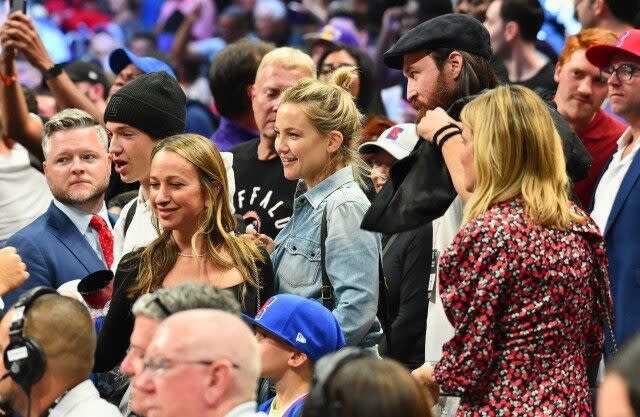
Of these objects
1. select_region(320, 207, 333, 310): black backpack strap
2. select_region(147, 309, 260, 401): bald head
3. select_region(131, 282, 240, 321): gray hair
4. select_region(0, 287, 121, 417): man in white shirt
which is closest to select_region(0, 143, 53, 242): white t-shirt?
select_region(320, 207, 333, 310): black backpack strap

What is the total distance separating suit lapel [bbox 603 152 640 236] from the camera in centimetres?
630

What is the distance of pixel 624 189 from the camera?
20.8 ft

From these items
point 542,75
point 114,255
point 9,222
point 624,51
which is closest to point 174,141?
point 114,255

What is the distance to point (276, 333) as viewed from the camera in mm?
5328

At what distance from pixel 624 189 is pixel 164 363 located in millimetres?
3006

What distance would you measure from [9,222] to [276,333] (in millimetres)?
3499

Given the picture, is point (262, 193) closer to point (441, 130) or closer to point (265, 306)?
point (265, 306)

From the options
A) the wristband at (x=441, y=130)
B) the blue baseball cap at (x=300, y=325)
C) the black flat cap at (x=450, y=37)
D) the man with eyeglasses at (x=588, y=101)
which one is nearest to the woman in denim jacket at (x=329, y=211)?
the blue baseball cap at (x=300, y=325)

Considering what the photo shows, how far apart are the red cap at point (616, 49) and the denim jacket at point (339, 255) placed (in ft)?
4.99

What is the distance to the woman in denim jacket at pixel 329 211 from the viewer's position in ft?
18.6

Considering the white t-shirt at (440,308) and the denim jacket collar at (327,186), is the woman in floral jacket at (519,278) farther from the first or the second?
the denim jacket collar at (327,186)

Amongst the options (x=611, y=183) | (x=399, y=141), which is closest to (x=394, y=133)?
(x=399, y=141)

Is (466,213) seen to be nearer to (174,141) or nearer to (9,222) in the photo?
(174,141)

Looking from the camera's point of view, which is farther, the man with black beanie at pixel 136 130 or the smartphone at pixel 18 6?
the smartphone at pixel 18 6
